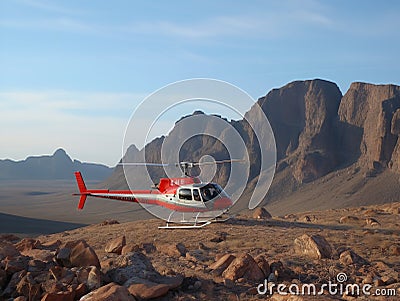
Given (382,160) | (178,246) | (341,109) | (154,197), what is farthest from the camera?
(341,109)

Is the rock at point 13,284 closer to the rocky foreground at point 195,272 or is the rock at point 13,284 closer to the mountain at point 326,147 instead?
the rocky foreground at point 195,272

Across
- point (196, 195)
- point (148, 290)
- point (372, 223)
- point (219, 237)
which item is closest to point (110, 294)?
point (148, 290)

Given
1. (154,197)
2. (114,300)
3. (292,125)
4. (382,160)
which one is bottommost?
(114,300)

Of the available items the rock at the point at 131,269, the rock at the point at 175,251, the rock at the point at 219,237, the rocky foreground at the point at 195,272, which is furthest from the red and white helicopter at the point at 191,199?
the rock at the point at 131,269

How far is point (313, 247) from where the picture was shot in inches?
636

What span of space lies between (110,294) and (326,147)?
118628mm

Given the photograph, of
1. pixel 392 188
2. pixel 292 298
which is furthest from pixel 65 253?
pixel 392 188

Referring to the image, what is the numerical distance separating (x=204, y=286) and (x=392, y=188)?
90.6 meters

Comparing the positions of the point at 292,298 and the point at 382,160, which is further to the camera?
the point at 382,160

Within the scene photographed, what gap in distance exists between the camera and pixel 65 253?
1397 centimetres

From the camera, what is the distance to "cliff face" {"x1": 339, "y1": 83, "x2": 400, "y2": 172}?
350ft

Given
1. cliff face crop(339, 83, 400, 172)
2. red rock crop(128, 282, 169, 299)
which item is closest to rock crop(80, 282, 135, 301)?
red rock crop(128, 282, 169, 299)

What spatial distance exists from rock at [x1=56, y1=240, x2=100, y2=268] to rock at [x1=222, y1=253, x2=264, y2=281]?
378cm

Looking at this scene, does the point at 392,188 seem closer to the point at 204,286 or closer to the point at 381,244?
the point at 381,244
